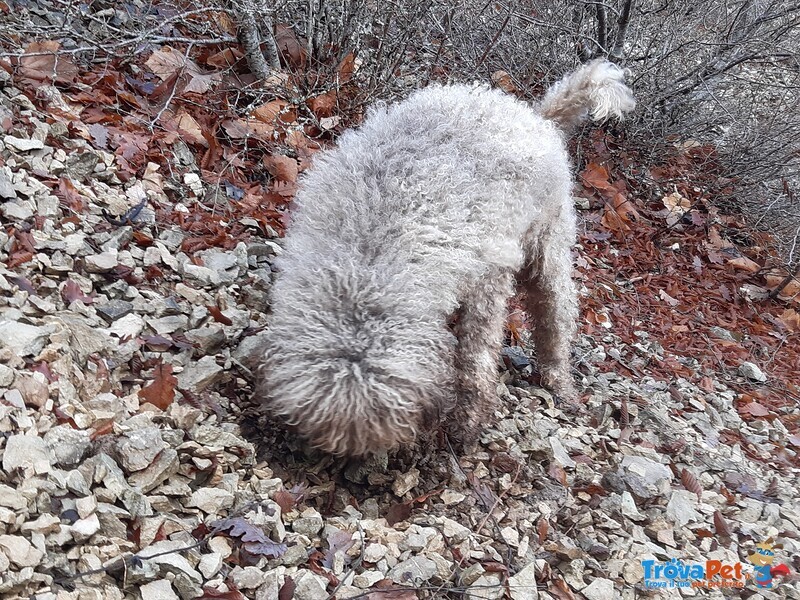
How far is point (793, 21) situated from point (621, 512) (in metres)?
4.91

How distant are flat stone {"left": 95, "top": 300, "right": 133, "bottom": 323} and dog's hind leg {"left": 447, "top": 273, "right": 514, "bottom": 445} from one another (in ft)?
4.82

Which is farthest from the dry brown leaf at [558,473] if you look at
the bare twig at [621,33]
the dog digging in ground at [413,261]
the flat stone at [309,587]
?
the bare twig at [621,33]

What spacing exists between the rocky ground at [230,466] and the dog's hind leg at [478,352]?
0.54ft

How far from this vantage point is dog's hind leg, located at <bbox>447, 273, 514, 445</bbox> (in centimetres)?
301

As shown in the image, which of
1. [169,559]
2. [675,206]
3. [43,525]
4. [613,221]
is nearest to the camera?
[43,525]

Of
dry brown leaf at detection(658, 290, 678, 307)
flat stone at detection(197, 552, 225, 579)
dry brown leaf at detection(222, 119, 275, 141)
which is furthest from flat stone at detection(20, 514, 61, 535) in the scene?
dry brown leaf at detection(658, 290, 678, 307)

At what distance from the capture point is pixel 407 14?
209 inches

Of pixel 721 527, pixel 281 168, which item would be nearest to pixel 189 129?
pixel 281 168

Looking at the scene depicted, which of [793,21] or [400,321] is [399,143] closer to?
[400,321]

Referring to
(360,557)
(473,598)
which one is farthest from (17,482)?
(473,598)

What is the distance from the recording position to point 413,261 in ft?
8.68

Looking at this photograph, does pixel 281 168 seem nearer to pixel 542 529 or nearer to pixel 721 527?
pixel 542 529

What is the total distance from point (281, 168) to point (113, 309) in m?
1.85

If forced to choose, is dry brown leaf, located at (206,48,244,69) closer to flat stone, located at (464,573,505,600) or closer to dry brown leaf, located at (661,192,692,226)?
dry brown leaf, located at (661,192,692,226)
